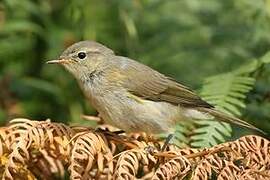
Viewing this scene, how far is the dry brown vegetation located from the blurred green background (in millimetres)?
1977

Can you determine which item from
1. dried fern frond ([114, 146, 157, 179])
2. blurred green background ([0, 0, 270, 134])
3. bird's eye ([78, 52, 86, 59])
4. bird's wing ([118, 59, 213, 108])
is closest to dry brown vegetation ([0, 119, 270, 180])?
dried fern frond ([114, 146, 157, 179])

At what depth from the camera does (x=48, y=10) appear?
572 centimetres

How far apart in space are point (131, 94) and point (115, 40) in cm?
158

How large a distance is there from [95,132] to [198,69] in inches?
93.9

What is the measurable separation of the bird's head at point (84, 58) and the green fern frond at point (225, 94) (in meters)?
0.68

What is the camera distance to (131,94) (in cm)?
440

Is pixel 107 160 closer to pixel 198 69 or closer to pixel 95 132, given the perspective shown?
pixel 95 132

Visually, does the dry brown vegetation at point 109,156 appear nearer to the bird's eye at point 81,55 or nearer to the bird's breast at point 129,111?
the bird's breast at point 129,111

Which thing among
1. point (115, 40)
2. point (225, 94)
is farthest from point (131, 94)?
point (115, 40)

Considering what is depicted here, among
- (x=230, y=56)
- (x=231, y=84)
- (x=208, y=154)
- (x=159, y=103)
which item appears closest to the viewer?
(x=208, y=154)

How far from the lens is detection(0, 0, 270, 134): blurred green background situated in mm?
5441

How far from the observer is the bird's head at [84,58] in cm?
457

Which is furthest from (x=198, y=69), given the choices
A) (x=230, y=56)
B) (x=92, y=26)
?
(x=92, y=26)

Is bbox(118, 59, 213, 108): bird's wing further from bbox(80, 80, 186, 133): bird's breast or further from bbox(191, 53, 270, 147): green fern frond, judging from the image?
bbox(191, 53, 270, 147): green fern frond
